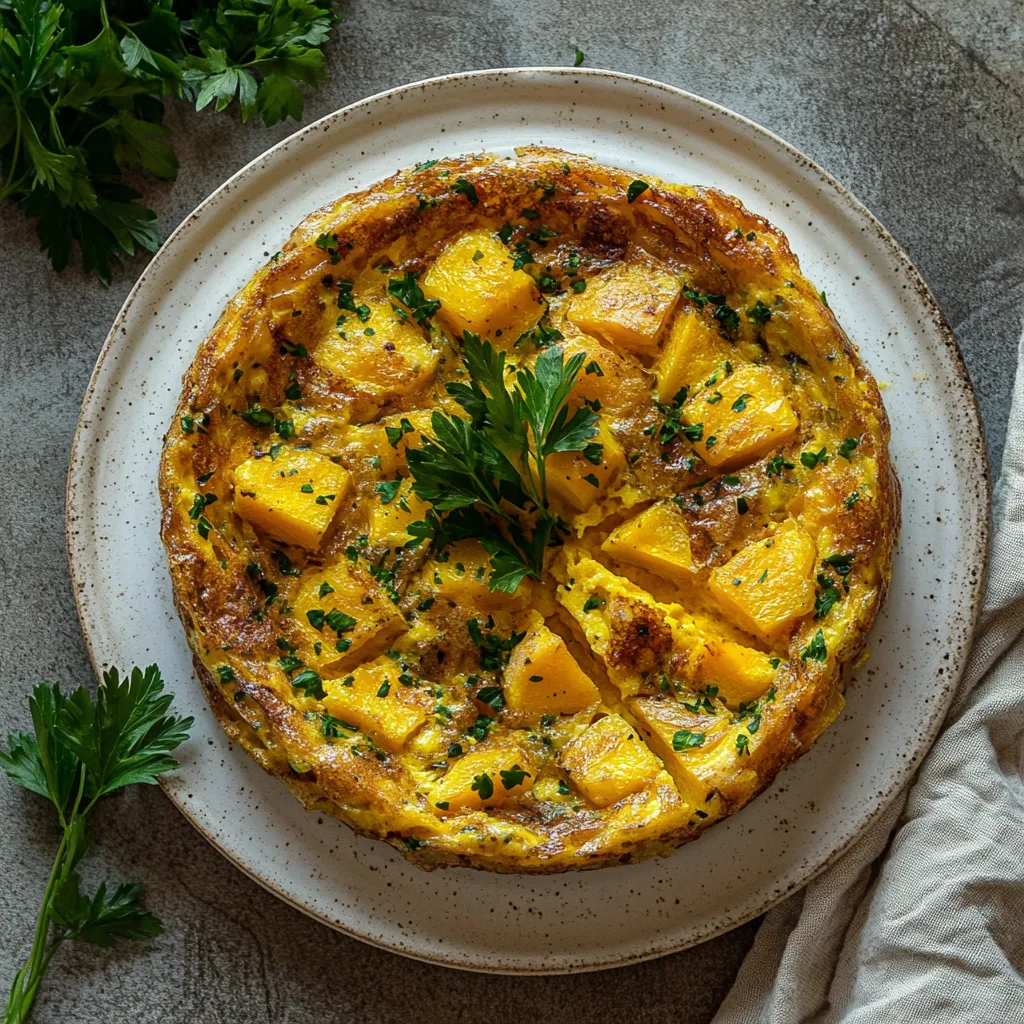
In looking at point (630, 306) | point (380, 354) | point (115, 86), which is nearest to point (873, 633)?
point (630, 306)

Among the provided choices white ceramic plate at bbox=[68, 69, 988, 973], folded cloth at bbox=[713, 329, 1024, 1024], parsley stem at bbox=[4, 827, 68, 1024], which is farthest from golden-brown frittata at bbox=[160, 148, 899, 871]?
parsley stem at bbox=[4, 827, 68, 1024]

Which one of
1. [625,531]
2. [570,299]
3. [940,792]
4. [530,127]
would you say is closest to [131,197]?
[530,127]

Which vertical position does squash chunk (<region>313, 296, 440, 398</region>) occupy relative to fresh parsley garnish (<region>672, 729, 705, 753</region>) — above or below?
above

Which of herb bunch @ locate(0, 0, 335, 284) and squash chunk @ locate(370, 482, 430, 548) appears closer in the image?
squash chunk @ locate(370, 482, 430, 548)

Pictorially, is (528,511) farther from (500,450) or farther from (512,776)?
(512,776)

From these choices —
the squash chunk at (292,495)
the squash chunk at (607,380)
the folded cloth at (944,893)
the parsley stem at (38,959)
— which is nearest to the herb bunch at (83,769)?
the parsley stem at (38,959)

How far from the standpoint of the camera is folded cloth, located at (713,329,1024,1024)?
4.11 metres

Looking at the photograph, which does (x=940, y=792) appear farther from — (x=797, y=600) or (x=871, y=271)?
(x=871, y=271)

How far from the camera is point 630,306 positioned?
3.91m

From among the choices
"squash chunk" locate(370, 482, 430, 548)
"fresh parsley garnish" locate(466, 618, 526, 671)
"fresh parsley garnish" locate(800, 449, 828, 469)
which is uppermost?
"fresh parsley garnish" locate(800, 449, 828, 469)

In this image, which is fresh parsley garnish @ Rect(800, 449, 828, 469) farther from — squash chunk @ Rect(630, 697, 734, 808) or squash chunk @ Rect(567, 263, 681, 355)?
squash chunk @ Rect(630, 697, 734, 808)

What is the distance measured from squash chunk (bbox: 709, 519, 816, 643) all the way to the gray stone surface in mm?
1540

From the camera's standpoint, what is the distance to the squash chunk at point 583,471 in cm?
380

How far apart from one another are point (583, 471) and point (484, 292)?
2.49ft
